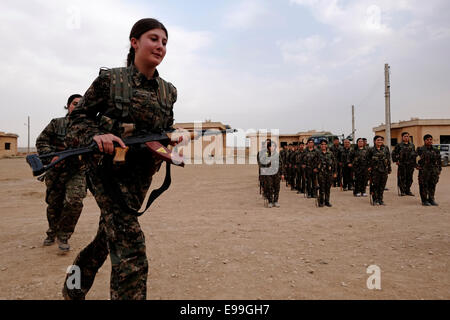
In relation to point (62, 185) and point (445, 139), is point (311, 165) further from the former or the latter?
point (445, 139)

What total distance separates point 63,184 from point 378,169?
773 centimetres

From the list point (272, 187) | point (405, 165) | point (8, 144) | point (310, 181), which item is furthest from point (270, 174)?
point (8, 144)

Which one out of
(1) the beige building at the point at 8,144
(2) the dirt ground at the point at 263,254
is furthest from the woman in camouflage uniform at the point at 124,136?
(1) the beige building at the point at 8,144

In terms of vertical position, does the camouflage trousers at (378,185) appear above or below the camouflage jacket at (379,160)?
below

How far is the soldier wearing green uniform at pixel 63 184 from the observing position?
150 inches

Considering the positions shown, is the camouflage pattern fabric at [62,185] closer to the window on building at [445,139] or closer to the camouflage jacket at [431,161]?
the camouflage jacket at [431,161]

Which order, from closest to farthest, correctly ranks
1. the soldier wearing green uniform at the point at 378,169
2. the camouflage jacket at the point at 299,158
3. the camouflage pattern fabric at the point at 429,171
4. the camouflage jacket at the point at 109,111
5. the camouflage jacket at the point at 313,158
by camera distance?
the camouflage jacket at the point at 109,111, the camouflage pattern fabric at the point at 429,171, the soldier wearing green uniform at the point at 378,169, the camouflage jacket at the point at 313,158, the camouflage jacket at the point at 299,158

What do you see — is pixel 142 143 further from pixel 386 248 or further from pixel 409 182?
pixel 409 182

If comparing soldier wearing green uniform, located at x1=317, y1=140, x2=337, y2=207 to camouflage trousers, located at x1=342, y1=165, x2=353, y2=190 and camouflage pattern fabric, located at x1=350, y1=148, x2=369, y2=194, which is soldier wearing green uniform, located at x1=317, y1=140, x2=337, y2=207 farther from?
camouflage trousers, located at x1=342, y1=165, x2=353, y2=190

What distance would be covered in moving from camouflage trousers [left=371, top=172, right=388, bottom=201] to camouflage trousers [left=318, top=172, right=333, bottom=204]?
3.85 ft

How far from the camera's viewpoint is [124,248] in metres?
1.84

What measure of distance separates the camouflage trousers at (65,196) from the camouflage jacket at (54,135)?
319 millimetres
